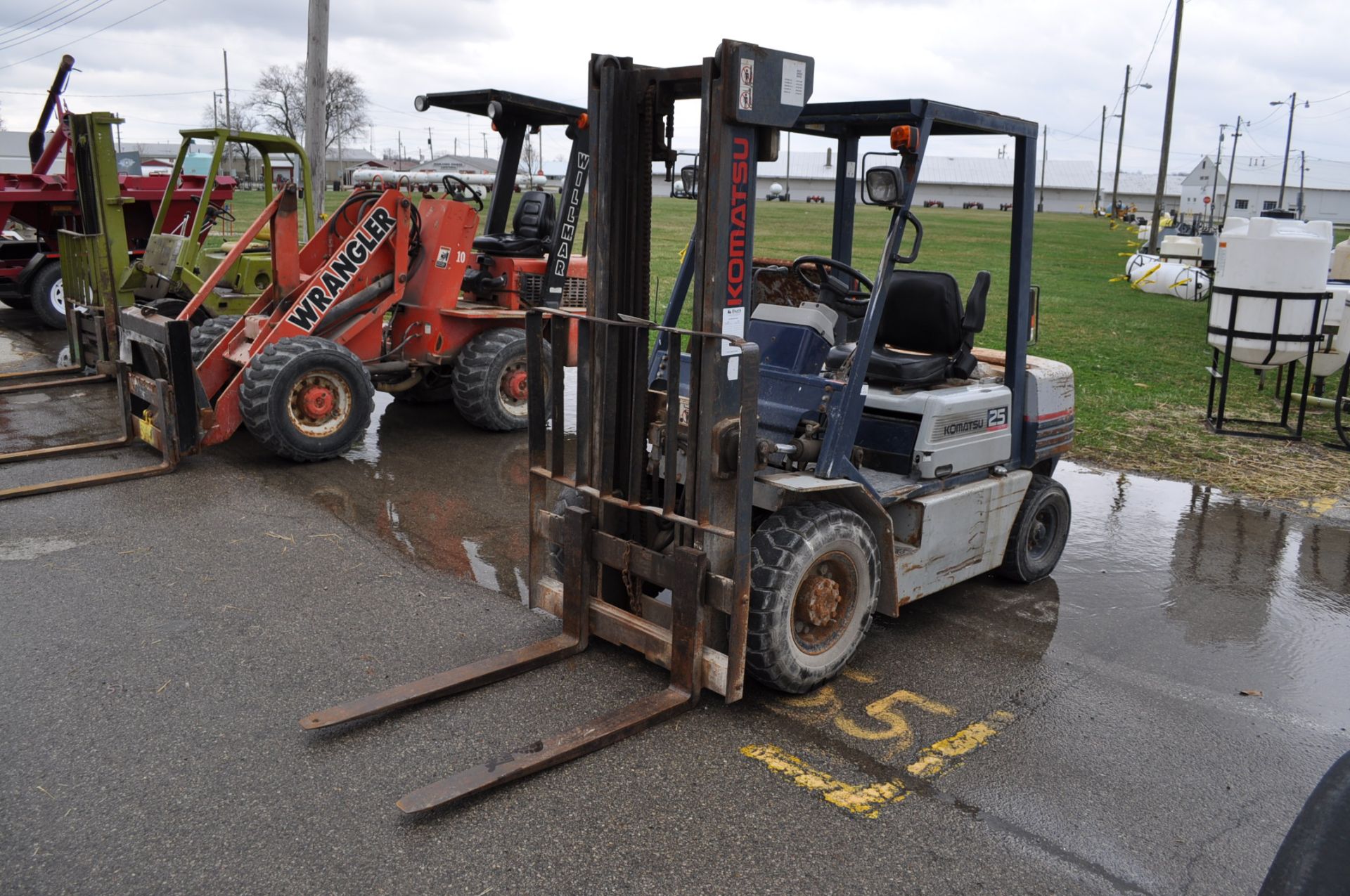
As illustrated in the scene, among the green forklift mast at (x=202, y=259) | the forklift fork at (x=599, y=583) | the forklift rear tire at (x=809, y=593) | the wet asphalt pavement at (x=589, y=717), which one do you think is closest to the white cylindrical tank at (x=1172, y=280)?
the wet asphalt pavement at (x=589, y=717)

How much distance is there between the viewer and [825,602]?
4469 mm

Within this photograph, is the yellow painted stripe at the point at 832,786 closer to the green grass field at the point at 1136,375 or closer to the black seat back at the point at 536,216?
the green grass field at the point at 1136,375

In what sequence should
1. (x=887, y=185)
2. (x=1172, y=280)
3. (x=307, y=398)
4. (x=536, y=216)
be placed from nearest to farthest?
(x=887, y=185) → (x=307, y=398) → (x=536, y=216) → (x=1172, y=280)

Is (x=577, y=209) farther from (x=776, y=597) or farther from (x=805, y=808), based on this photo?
(x=805, y=808)

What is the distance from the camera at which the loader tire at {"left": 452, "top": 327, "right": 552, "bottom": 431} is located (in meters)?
8.91

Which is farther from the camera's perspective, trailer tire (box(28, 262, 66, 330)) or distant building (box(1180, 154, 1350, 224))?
distant building (box(1180, 154, 1350, 224))

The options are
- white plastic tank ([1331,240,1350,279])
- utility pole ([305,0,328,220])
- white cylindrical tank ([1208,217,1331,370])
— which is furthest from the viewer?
utility pole ([305,0,328,220])

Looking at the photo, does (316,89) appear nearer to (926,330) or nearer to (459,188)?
(459,188)

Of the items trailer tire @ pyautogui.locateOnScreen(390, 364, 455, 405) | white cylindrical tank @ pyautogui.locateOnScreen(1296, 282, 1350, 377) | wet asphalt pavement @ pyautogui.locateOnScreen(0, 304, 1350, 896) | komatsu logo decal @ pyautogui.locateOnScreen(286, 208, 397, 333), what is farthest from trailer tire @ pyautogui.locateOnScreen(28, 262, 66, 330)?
white cylindrical tank @ pyautogui.locateOnScreen(1296, 282, 1350, 377)

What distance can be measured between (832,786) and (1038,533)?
9.67 feet

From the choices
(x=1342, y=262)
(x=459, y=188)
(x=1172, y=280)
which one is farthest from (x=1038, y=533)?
(x=1172, y=280)

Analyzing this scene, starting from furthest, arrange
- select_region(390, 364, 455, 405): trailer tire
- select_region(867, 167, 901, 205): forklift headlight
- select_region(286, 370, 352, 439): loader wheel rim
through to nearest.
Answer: select_region(390, 364, 455, 405): trailer tire, select_region(286, 370, 352, 439): loader wheel rim, select_region(867, 167, 901, 205): forklift headlight

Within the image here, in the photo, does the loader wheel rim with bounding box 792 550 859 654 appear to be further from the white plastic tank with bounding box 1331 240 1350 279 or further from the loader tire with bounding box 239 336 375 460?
the white plastic tank with bounding box 1331 240 1350 279

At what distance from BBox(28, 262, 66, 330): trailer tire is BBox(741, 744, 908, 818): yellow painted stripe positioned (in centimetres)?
1414
